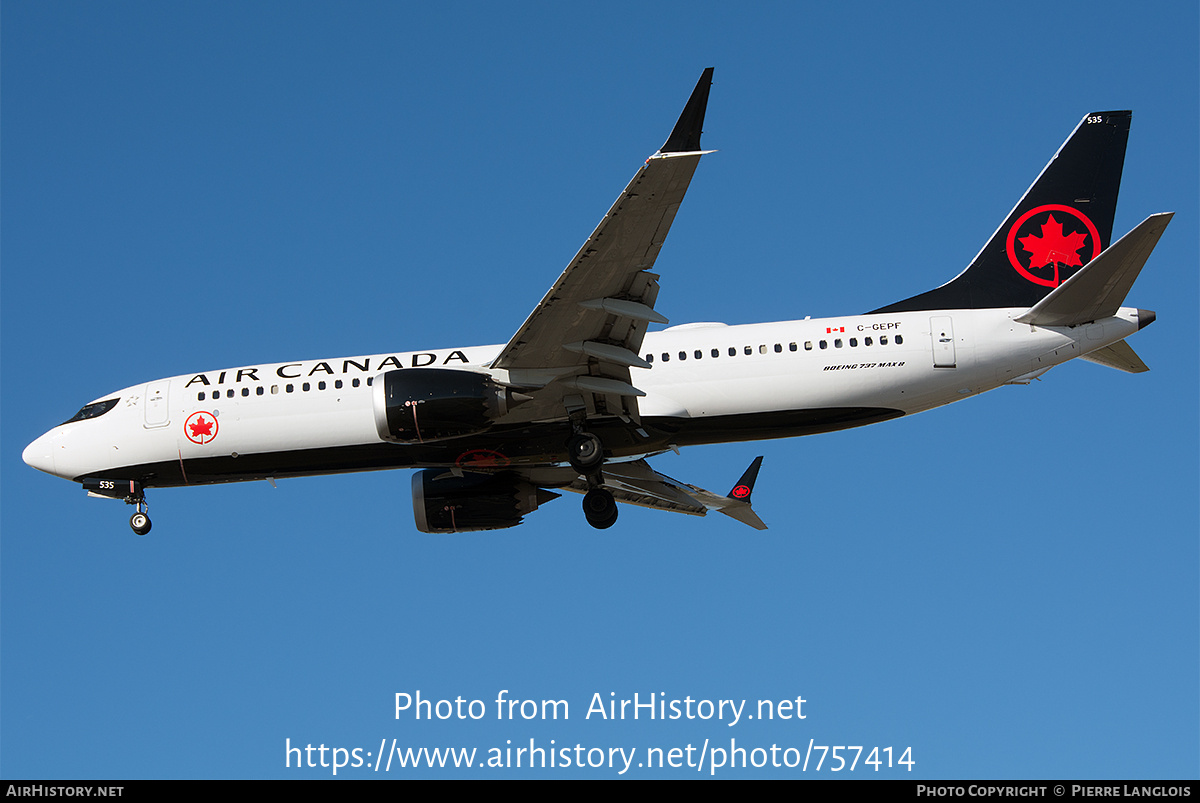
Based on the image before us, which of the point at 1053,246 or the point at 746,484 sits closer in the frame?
the point at 1053,246

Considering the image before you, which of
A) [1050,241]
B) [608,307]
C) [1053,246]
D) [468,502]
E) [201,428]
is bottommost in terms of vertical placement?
[468,502]

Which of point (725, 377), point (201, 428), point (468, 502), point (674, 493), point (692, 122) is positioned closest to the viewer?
point (692, 122)

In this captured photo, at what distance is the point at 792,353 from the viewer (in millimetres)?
25422

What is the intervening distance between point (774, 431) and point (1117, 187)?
32.2 ft

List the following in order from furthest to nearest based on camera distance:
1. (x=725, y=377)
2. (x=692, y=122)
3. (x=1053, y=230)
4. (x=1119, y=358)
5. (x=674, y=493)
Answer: (x=674, y=493) → (x=1053, y=230) → (x=1119, y=358) → (x=725, y=377) → (x=692, y=122)

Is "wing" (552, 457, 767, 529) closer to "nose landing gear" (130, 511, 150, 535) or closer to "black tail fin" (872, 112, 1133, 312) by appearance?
"black tail fin" (872, 112, 1133, 312)

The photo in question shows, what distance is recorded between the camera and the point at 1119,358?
26.0m

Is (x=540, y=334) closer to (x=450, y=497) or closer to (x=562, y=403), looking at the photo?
(x=562, y=403)

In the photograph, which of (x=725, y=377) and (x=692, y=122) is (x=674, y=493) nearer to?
(x=725, y=377)

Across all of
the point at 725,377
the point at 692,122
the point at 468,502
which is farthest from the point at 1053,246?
the point at 468,502

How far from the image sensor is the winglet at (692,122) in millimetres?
18328

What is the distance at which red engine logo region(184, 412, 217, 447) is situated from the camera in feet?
87.1

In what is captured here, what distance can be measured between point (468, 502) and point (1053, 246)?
563 inches

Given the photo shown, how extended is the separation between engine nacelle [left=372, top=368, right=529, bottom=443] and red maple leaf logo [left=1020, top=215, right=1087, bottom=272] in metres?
12.2
